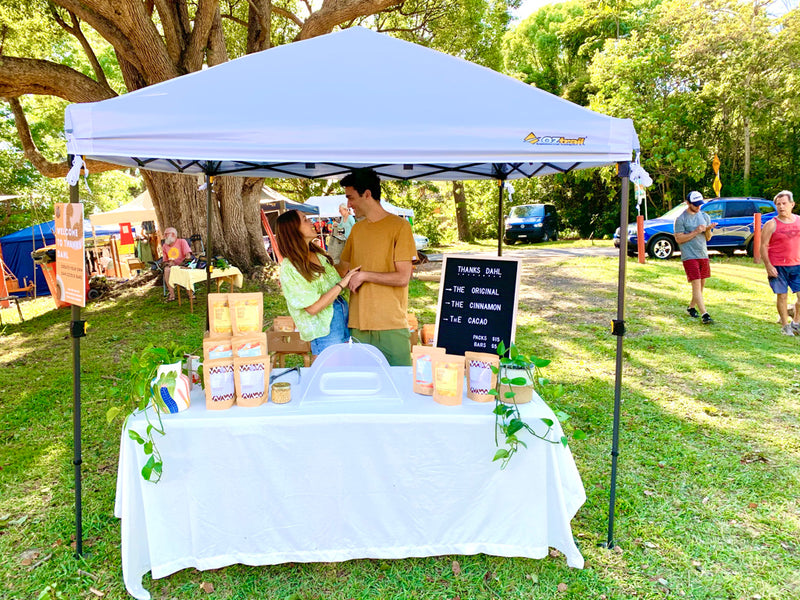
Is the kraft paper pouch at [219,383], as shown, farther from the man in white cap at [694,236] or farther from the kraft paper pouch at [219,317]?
the man in white cap at [694,236]

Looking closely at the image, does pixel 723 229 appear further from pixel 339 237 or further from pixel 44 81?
pixel 44 81

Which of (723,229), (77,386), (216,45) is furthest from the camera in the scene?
(723,229)

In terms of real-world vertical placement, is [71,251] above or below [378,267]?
above

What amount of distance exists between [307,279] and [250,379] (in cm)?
71

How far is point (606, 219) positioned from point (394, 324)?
1896 cm

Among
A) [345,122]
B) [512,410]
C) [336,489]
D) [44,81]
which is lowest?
[336,489]

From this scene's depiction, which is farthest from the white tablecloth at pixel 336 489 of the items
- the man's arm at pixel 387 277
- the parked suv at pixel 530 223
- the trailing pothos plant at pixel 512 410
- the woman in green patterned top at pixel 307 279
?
the parked suv at pixel 530 223

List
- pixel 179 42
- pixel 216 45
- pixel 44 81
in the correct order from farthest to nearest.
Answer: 1. pixel 216 45
2. pixel 179 42
3. pixel 44 81

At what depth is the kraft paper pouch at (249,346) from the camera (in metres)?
2.35

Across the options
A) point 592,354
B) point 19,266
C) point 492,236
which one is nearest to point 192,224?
point 592,354

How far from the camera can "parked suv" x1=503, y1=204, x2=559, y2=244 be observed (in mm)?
18516

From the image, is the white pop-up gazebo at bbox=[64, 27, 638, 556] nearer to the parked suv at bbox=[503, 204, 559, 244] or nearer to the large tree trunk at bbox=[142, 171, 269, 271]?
the large tree trunk at bbox=[142, 171, 269, 271]

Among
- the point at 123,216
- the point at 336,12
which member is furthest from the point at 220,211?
the point at 123,216

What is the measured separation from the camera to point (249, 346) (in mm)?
2371
